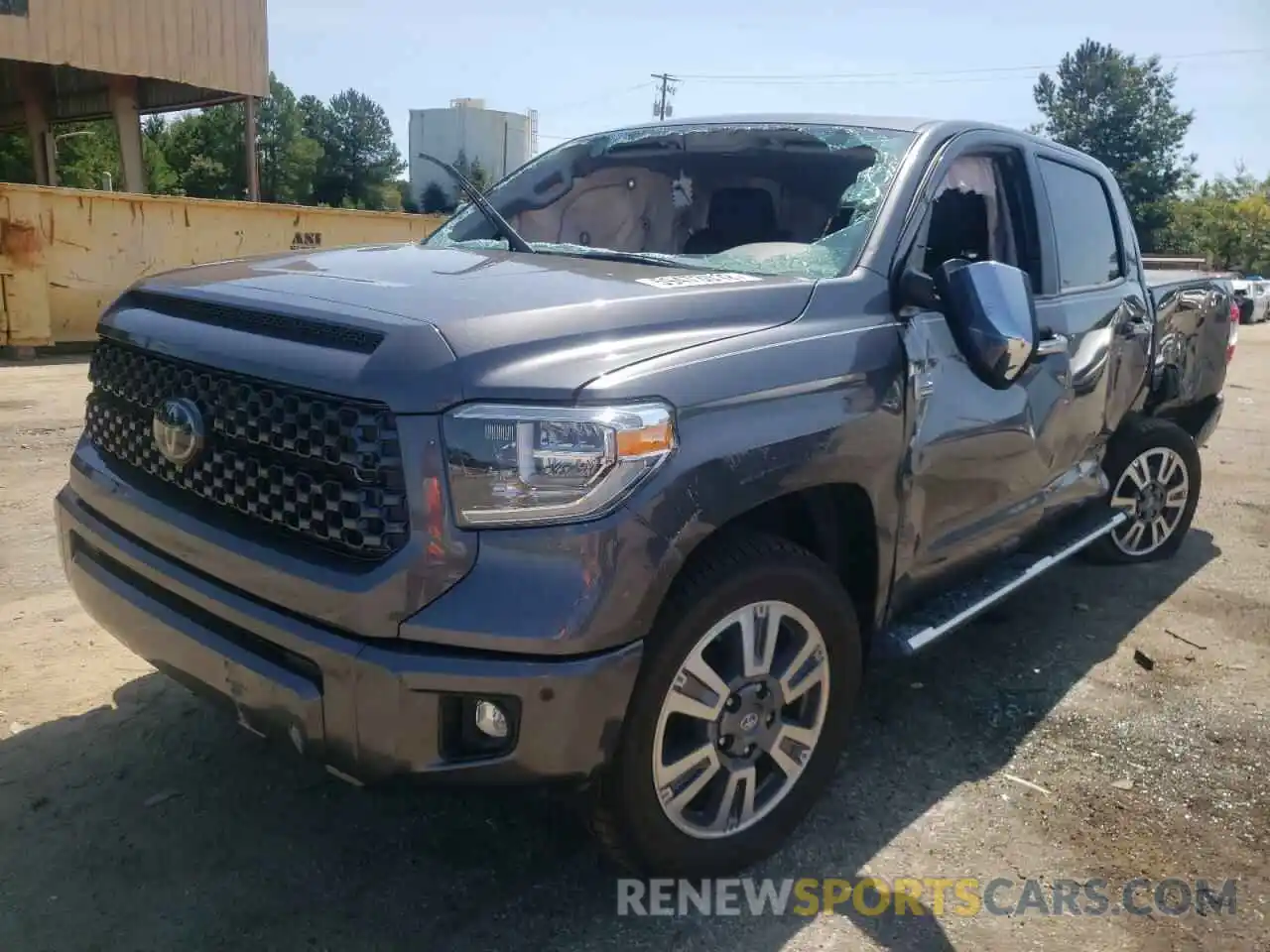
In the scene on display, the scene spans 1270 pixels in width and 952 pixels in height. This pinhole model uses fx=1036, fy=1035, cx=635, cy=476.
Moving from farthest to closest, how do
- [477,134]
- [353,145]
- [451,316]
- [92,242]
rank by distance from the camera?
[353,145], [477,134], [92,242], [451,316]

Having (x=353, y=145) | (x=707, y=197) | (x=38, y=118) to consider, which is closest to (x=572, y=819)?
(x=707, y=197)

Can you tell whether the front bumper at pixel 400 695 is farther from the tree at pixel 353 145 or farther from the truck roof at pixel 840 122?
the tree at pixel 353 145

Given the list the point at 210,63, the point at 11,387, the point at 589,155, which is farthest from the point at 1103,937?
the point at 210,63

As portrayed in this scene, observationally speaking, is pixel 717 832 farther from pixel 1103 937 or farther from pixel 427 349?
pixel 427 349

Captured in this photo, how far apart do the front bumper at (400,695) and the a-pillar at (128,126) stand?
→ 64.6 ft

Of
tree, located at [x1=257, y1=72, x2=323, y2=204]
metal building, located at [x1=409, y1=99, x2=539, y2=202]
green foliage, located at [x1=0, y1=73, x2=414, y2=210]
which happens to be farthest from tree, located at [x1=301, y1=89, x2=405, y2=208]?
metal building, located at [x1=409, y1=99, x2=539, y2=202]

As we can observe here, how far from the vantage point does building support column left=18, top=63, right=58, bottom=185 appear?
20.1 metres

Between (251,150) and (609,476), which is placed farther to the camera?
(251,150)

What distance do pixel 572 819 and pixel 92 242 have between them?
11.5 meters

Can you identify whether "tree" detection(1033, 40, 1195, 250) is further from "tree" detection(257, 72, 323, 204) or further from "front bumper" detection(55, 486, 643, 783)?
"front bumper" detection(55, 486, 643, 783)

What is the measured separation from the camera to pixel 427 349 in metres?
2.01

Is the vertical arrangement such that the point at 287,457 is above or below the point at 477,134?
below

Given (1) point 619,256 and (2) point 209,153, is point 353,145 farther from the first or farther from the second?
(1) point 619,256

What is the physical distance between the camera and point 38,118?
20.8m
